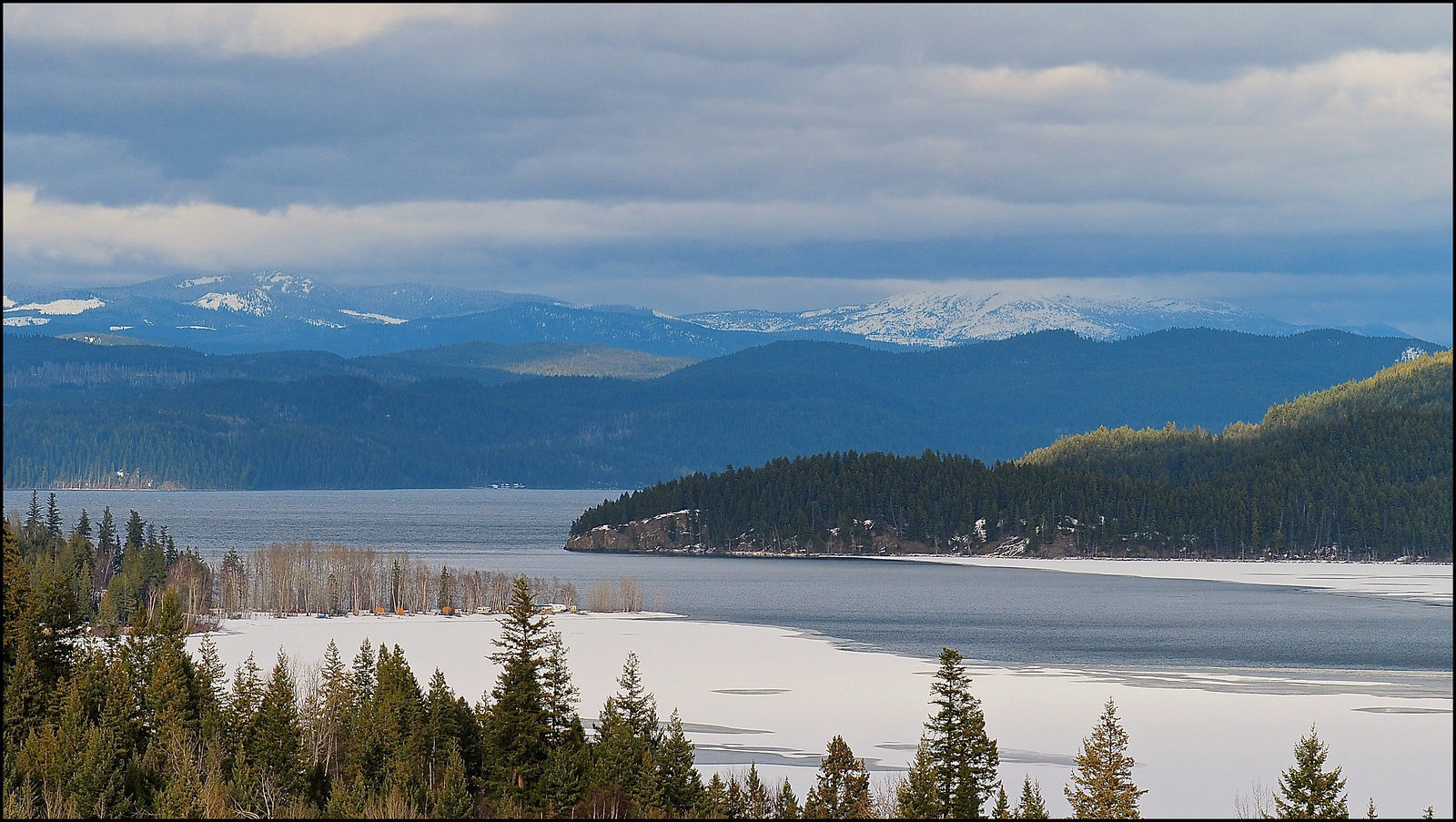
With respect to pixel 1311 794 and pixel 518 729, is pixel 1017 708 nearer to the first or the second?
pixel 518 729

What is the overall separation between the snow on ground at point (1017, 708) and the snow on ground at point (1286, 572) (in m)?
60.7

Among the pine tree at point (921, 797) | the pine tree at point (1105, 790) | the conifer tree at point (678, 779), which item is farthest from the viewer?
the conifer tree at point (678, 779)

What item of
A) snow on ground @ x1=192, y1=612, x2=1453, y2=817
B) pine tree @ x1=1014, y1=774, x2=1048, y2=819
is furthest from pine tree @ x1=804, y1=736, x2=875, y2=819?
pine tree @ x1=1014, y1=774, x2=1048, y2=819

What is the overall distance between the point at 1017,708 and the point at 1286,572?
365 ft

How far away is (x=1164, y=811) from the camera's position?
42.4 metres

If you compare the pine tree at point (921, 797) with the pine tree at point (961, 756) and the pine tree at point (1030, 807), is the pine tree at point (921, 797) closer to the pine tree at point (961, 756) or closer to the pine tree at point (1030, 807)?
the pine tree at point (961, 756)

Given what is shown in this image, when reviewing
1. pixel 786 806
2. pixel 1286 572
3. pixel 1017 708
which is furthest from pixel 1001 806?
pixel 1286 572

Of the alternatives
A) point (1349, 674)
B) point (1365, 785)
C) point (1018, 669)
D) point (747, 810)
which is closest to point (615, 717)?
point (747, 810)

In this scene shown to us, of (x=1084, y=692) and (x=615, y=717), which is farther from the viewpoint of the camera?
(x=1084, y=692)

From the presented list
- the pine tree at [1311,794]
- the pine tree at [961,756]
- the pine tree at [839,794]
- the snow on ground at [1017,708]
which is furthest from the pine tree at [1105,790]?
the pine tree at [839,794]

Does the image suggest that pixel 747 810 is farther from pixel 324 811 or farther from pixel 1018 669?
pixel 1018 669

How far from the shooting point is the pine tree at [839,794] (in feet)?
133

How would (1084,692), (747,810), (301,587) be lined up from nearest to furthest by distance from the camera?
(747,810)
(1084,692)
(301,587)

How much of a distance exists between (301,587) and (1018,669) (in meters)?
54.0
